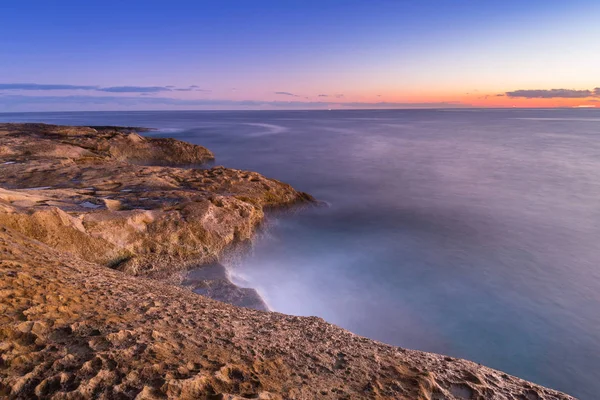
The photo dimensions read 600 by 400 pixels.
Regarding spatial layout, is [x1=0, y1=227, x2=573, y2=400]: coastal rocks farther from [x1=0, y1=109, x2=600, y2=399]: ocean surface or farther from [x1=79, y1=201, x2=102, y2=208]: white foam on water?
[x1=79, y1=201, x2=102, y2=208]: white foam on water

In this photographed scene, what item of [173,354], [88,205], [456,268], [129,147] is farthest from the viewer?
[129,147]

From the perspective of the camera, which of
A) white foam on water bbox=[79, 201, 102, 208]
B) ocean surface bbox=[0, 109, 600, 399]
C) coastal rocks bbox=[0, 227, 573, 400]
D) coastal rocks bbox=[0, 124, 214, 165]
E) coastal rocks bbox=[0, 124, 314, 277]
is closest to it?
coastal rocks bbox=[0, 227, 573, 400]

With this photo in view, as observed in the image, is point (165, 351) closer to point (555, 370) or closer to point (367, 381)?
point (367, 381)

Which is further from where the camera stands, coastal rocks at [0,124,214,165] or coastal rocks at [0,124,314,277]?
coastal rocks at [0,124,214,165]

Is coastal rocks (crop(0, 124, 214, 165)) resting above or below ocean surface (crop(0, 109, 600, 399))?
above

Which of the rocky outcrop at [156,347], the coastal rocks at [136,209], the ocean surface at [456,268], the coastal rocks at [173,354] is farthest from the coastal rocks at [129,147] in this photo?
the coastal rocks at [173,354]

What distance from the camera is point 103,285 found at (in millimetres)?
5133

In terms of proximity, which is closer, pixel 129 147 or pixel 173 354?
pixel 173 354

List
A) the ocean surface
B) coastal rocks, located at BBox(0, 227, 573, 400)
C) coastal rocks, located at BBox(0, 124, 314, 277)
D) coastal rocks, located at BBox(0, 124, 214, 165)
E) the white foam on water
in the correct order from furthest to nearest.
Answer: coastal rocks, located at BBox(0, 124, 214, 165) < the white foam on water < coastal rocks, located at BBox(0, 124, 314, 277) < the ocean surface < coastal rocks, located at BBox(0, 227, 573, 400)

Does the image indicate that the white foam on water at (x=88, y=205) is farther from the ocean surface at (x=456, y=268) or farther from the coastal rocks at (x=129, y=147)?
the coastal rocks at (x=129, y=147)

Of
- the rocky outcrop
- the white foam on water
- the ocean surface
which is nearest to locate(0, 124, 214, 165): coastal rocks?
the ocean surface

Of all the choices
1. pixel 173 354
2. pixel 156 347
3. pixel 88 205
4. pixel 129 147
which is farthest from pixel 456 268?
pixel 129 147

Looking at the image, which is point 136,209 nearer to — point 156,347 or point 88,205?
point 88,205

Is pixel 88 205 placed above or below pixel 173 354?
above
